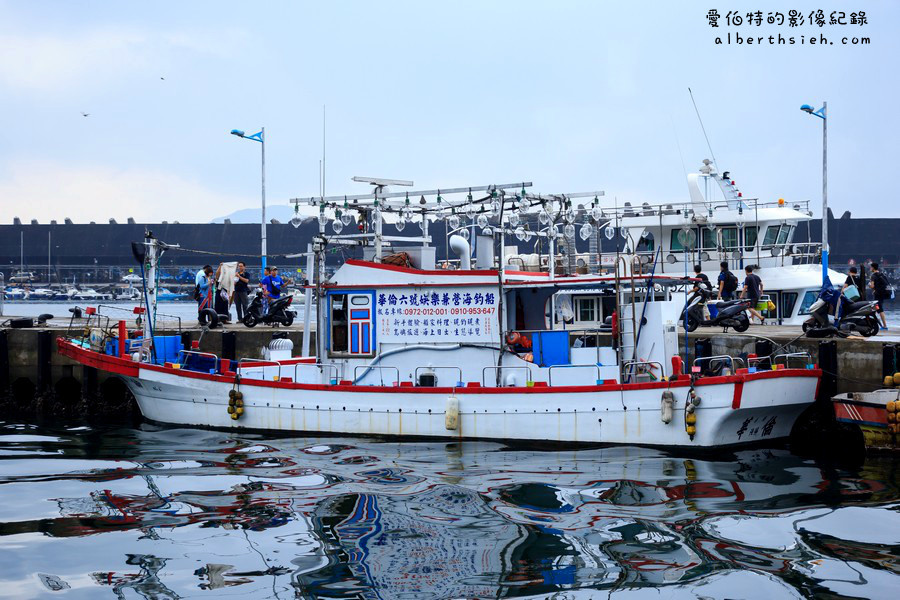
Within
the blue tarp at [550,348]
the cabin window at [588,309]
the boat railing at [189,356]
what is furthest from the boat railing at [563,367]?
the boat railing at [189,356]

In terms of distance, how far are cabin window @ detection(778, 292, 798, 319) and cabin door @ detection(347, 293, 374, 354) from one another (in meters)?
16.7

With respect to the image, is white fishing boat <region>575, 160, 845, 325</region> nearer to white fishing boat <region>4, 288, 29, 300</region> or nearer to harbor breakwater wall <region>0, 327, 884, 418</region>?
harbor breakwater wall <region>0, 327, 884, 418</region>

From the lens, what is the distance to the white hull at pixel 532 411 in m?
16.1

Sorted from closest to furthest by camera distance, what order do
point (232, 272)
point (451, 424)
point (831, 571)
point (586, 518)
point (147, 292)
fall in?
point (831, 571)
point (586, 518)
point (451, 424)
point (147, 292)
point (232, 272)

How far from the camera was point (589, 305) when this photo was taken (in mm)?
21281

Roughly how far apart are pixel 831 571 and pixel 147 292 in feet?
48.6

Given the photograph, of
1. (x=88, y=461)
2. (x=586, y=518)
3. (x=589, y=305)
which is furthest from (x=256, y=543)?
(x=589, y=305)

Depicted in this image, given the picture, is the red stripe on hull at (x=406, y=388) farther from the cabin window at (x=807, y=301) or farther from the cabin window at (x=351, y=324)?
the cabin window at (x=807, y=301)

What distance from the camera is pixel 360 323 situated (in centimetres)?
1828

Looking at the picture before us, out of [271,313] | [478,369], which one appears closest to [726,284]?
[478,369]

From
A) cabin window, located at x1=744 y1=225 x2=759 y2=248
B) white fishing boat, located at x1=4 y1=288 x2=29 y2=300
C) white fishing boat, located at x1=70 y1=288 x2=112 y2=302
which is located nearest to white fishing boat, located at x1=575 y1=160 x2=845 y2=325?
cabin window, located at x1=744 y1=225 x2=759 y2=248

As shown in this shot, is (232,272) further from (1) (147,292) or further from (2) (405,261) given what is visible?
(2) (405,261)

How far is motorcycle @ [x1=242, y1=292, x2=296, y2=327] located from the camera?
78.0 ft

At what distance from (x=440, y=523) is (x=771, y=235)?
22.7m
